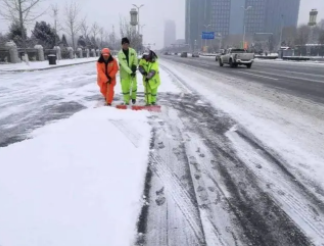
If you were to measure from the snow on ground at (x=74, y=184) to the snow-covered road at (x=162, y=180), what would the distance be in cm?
1

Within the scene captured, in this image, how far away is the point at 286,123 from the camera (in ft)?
19.4

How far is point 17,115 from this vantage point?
673cm

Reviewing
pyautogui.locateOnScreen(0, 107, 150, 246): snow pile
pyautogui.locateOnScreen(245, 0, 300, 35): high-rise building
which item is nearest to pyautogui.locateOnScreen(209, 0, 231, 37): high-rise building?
pyautogui.locateOnScreen(245, 0, 300, 35): high-rise building

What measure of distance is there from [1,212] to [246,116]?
17.4 ft

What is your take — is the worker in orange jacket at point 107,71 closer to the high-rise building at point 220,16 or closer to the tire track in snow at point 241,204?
the tire track in snow at point 241,204

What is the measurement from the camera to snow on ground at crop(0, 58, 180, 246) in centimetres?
241

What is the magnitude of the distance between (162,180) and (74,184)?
3.31 feet

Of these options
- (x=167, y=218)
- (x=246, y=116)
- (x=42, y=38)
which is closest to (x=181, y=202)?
(x=167, y=218)

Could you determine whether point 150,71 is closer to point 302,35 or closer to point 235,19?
point 302,35

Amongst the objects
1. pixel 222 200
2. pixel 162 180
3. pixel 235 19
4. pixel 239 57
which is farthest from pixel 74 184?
pixel 235 19

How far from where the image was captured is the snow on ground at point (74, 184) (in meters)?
2.41

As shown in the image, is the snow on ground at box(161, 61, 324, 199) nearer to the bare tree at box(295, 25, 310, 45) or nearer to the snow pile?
the snow pile

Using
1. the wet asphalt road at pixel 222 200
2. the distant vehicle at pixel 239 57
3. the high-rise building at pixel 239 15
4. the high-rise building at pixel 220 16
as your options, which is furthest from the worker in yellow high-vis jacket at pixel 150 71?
the high-rise building at pixel 220 16

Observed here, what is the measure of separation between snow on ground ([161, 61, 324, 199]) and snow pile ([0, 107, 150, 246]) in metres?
2.10
